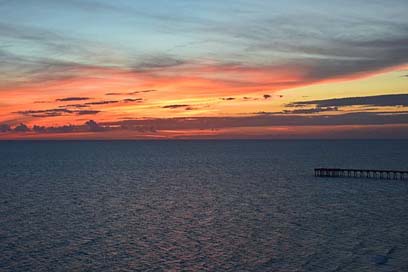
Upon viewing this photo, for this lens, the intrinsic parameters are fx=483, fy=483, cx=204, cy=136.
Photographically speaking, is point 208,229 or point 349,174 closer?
point 208,229

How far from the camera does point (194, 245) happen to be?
143 feet

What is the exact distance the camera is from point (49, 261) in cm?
3859

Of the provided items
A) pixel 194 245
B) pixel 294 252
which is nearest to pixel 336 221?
pixel 294 252

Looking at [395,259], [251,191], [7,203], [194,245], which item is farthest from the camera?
[251,191]

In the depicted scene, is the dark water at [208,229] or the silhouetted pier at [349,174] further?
the silhouetted pier at [349,174]

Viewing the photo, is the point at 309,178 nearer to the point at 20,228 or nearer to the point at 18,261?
the point at 20,228

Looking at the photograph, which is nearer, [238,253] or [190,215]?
[238,253]

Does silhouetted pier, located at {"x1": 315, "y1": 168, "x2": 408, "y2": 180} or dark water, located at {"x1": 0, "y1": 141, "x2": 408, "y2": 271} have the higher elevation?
dark water, located at {"x1": 0, "y1": 141, "x2": 408, "y2": 271}

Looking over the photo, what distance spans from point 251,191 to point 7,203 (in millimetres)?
38906

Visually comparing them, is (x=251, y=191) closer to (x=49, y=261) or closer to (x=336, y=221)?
(x=336, y=221)

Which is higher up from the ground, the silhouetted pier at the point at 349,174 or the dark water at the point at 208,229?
the dark water at the point at 208,229

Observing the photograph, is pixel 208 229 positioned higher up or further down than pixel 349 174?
higher up

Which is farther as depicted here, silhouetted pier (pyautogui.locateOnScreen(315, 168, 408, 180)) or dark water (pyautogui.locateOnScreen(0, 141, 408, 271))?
silhouetted pier (pyautogui.locateOnScreen(315, 168, 408, 180))

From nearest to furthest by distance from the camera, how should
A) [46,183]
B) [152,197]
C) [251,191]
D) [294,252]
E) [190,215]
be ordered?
[294,252], [190,215], [152,197], [251,191], [46,183]
